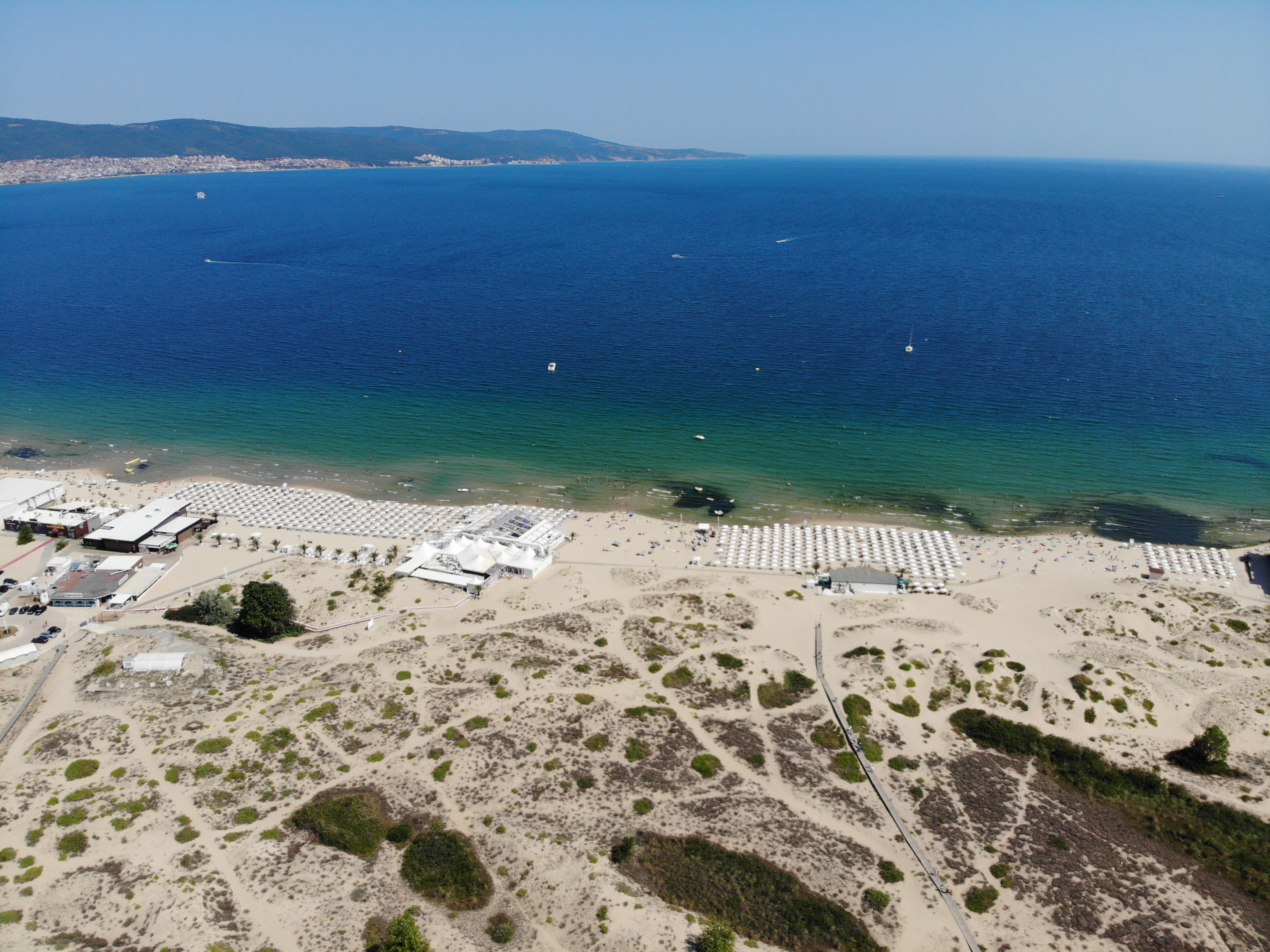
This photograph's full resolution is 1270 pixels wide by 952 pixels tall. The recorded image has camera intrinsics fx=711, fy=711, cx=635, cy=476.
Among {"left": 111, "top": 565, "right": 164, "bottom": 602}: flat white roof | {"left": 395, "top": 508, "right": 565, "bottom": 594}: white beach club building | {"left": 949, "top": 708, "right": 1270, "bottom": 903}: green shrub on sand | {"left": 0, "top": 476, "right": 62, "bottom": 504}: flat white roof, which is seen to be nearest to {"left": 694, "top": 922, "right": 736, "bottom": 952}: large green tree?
{"left": 949, "top": 708, "right": 1270, "bottom": 903}: green shrub on sand

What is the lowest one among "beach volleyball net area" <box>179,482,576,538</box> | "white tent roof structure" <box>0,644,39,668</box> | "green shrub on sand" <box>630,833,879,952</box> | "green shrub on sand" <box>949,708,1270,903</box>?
"beach volleyball net area" <box>179,482,576,538</box>

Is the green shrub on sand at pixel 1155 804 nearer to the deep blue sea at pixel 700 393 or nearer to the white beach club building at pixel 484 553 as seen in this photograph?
the deep blue sea at pixel 700 393

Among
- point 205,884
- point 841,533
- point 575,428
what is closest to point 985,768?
point 841,533

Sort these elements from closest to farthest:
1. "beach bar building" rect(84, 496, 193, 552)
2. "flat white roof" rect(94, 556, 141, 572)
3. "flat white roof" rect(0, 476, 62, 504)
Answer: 1. "flat white roof" rect(94, 556, 141, 572)
2. "beach bar building" rect(84, 496, 193, 552)
3. "flat white roof" rect(0, 476, 62, 504)

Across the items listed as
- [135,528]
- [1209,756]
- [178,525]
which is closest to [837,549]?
[1209,756]

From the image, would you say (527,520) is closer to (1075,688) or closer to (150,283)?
(1075,688)

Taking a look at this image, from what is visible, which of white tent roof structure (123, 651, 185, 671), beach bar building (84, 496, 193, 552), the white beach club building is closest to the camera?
white tent roof structure (123, 651, 185, 671)

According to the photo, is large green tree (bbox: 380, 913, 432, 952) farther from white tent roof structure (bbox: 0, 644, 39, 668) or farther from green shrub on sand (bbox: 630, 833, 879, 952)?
white tent roof structure (bbox: 0, 644, 39, 668)
